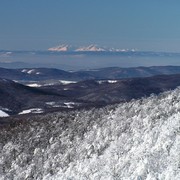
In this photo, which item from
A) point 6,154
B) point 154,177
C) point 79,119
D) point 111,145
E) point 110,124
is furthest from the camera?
point 79,119

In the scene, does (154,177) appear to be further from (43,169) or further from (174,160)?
(43,169)

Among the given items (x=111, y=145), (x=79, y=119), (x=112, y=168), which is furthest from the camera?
(x=79, y=119)

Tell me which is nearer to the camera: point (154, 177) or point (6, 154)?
point (154, 177)

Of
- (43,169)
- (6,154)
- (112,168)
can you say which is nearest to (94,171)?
(112,168)

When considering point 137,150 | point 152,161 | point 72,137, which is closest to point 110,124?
point 72,137

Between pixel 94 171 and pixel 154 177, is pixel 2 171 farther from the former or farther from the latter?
pixel 154 177

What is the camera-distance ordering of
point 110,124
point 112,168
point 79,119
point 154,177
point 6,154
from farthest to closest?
point 79,119, point 6,154, point 110,124, point 112,168, point 154,177

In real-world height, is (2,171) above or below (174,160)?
below
